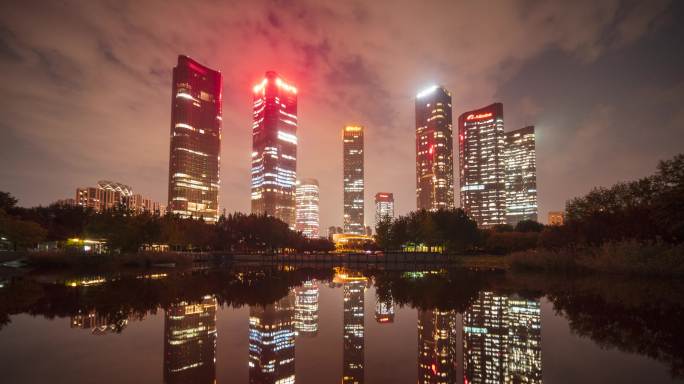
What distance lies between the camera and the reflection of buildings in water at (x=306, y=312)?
14127mm

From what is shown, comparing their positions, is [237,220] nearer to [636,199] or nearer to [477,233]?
[477,233]

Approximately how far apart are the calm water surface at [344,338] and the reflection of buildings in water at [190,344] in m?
0.04

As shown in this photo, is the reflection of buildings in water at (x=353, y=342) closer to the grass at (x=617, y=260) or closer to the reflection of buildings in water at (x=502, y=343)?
the reflection of buildings in water at (x=502, y=343)

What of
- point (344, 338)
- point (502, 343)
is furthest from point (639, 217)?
point (344, 338)

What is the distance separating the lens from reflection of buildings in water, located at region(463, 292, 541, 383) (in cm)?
890

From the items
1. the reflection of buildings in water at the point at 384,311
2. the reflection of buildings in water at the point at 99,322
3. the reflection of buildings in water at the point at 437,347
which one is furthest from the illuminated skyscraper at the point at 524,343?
the reflection of buildings in water at the point at 99,322

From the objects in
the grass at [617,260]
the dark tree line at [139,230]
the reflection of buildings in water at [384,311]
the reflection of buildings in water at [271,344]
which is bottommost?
the reflection of buildings in water at [384,311]

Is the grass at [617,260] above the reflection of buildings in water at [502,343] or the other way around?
above

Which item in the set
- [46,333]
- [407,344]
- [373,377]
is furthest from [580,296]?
[46,333]

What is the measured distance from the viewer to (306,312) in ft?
57.8

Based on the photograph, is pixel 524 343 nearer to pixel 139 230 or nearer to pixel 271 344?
pixel 271 344

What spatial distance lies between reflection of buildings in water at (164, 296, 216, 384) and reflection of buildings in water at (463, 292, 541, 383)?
230 inches

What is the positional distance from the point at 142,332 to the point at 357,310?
8846mm

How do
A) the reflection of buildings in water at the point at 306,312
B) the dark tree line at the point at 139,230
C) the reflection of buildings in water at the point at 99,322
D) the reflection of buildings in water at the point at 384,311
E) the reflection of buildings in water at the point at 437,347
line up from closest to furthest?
the reflection of buildings in water at the point at 437,347 → the reflection of buildings in water at the point at 99,322 → the reflection of buildings in water at the point at 306,312 → the reflection of buildings in water at the point at 384,311 → the dark tree line at the point at 139,230
